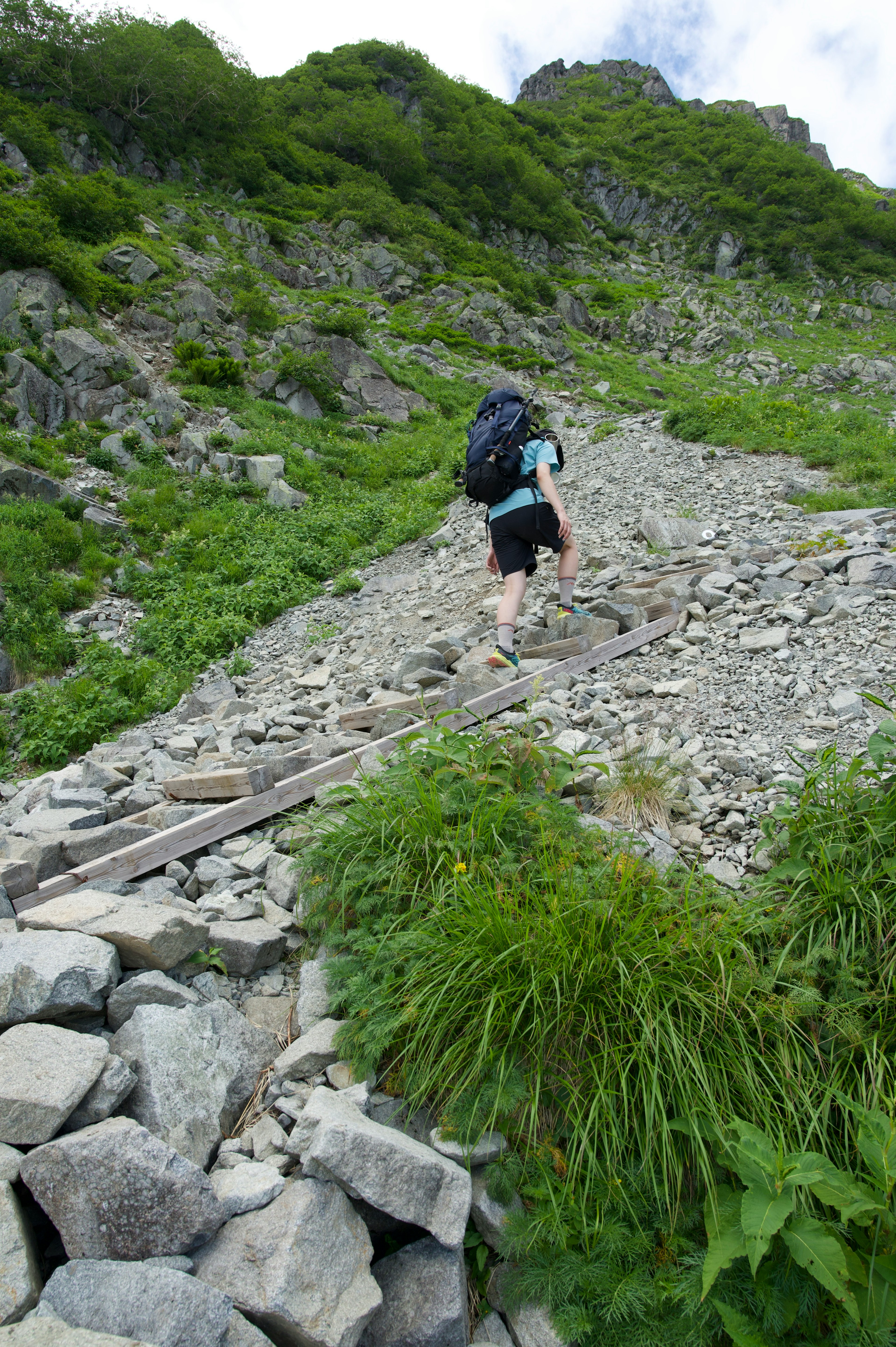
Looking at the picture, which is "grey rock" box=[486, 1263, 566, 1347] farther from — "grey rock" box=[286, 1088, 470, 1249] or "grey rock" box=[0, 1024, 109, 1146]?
"grey rock" box=[0, 1024, 109, 1146]

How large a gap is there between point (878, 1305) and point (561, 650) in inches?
173

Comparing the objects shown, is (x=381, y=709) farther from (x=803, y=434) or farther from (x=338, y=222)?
(x=338, y=222)

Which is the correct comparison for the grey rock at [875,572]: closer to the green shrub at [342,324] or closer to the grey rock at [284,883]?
the grey rock at [284,883]

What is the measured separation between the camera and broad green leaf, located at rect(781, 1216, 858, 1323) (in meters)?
1.84

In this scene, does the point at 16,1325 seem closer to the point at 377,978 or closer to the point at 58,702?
the point at 377,978

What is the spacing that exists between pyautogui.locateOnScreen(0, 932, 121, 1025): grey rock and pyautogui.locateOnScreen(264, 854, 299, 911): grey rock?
873 mm

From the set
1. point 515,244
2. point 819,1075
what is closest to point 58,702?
point 819,1075

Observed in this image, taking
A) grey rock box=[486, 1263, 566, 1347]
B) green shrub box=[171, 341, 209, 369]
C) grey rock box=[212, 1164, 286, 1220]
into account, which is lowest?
grey rock box=[486, 1263, 566, 1347]

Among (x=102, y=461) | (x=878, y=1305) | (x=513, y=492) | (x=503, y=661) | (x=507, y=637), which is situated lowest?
(x=878, y=1305)

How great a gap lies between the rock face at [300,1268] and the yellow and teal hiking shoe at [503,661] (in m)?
3.87

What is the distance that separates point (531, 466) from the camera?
5836mm

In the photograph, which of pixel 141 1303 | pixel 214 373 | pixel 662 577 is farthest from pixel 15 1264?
pixel 214 373

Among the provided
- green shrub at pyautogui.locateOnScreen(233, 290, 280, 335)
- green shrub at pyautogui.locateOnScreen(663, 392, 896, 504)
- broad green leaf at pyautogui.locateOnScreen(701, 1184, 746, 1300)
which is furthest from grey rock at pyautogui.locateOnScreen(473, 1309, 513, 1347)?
green shrub at pyautogui.locateOnScreen(233, 290, 280, 335)

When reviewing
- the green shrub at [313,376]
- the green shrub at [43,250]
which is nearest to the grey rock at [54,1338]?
the green shrub at [313,376]
